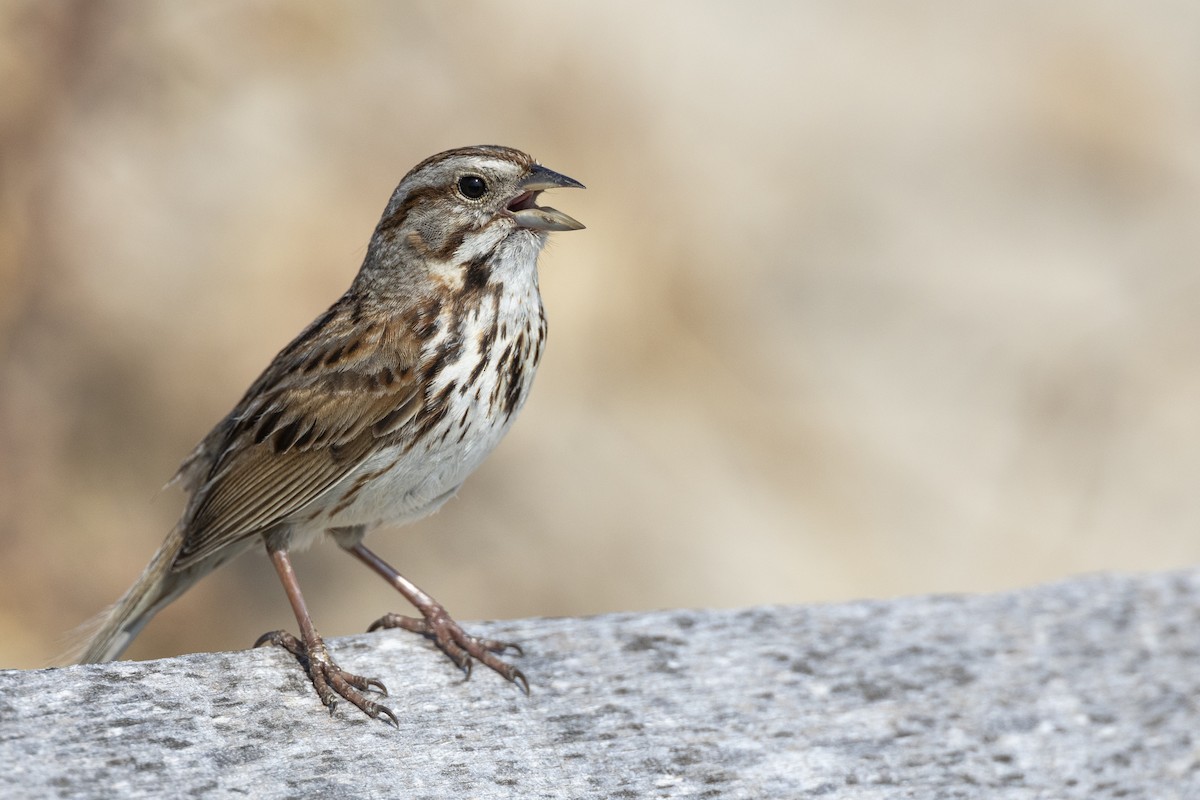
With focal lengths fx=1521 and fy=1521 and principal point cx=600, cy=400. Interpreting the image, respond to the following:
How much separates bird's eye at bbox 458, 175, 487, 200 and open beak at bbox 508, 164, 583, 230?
87 mm

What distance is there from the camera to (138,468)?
6.51m

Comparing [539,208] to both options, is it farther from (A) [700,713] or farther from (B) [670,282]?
(B) [670,282]

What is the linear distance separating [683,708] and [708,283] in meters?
3.98

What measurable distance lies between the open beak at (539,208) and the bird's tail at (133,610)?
122 centimetres

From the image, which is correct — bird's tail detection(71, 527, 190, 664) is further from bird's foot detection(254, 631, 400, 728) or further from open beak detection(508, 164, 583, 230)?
open beak detection(508, 164, 583, 230)

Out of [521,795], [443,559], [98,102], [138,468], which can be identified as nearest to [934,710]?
[521,795]

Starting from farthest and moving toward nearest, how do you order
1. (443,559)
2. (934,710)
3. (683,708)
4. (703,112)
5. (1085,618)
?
(703,112)
(443,559)
(1085,618)
(934,710)
(683,708)

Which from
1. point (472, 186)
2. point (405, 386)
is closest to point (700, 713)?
point (405, 386)

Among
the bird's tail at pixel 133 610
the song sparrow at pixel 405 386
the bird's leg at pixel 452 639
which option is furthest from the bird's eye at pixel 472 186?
the bird's tail at pixel 133 610

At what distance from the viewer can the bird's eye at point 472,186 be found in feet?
12.3

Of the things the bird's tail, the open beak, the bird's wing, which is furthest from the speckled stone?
the open beak

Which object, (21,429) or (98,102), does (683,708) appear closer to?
(21,429)

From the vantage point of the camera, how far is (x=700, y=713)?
3.33 m

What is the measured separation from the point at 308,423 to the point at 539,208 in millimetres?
788
